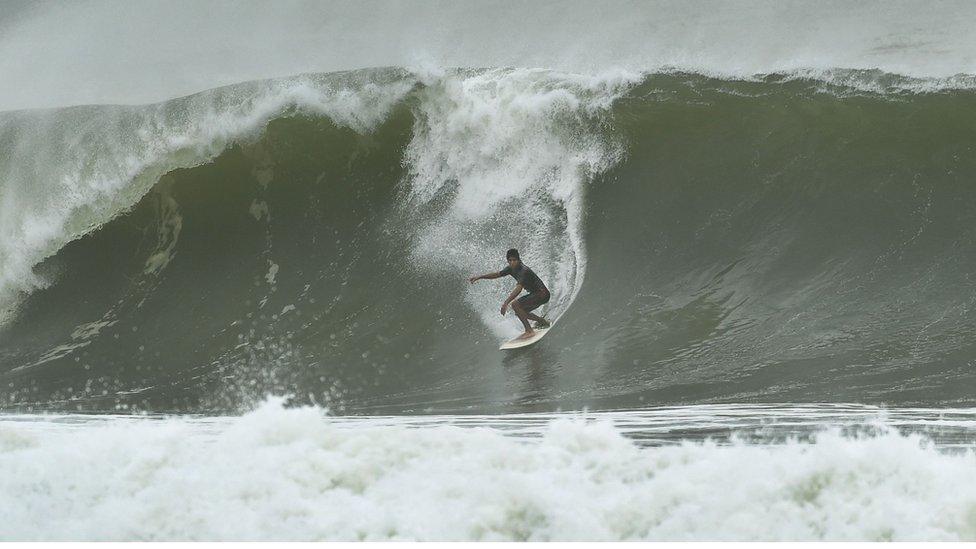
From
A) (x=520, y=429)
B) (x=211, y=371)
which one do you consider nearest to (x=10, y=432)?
(x=211, y=371)

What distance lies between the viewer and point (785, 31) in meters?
11.0

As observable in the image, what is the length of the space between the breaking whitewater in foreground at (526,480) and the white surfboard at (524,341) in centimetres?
149

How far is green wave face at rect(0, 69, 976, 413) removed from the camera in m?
8.09

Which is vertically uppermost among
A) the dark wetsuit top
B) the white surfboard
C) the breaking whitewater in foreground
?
the dark wetsuit top

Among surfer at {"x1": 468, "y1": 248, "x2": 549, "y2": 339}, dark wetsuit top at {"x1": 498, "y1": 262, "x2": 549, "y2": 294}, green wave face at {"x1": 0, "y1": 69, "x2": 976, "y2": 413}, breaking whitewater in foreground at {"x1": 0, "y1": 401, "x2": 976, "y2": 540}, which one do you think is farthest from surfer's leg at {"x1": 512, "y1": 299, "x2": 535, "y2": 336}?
breaking whitewater in foreground at {"x1": 0, "y1": 401, "x2": 976, "y2": 540}

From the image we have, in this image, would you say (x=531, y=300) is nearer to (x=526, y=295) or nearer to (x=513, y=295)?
(x=526, y=295)

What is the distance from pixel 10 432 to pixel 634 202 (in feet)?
20.0

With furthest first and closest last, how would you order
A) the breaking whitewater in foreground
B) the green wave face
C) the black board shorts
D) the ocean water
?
the black board shorts → the green wave face → the ocean water → the breaking whitewater in foreground

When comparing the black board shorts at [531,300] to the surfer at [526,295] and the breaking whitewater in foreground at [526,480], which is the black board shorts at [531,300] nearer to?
the surfer at [526,295]

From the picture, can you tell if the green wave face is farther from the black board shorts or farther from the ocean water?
the black board shorts

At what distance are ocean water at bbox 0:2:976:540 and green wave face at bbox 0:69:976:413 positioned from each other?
38 mm

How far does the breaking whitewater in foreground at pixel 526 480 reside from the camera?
5.60m

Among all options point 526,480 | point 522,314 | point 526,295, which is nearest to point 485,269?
point 526,295
